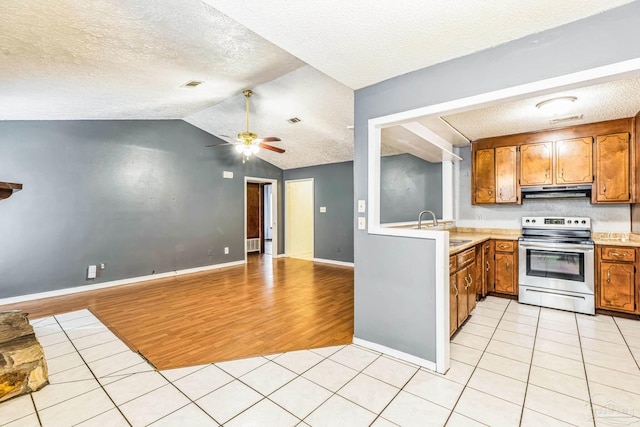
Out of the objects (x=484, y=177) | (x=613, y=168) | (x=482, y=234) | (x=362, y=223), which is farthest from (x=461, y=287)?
(x=613, y=168)

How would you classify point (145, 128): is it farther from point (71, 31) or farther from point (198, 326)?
point (198, 326)

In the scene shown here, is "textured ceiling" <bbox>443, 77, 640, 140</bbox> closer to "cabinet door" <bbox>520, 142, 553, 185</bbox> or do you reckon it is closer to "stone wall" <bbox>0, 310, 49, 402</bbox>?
"cabinet door" <bbox>520, 142, 553, 185</bbox>

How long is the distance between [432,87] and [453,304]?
1.86 m

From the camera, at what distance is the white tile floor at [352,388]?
5.57 feet

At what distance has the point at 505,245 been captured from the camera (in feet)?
12.6

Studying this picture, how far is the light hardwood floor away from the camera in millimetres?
2598

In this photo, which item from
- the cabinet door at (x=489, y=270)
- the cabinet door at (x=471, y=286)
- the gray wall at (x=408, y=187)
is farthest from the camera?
the gray wall at (x=408, y=187)

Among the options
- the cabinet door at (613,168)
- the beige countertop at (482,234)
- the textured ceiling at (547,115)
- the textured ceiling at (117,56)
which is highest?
the textured ceiling at (117,56)

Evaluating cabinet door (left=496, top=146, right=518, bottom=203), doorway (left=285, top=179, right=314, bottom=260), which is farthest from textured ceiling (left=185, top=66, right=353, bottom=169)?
cabinet door (left=496, top=146, right=518, bottom=203)

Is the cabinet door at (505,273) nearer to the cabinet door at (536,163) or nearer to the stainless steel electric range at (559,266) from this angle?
the stainless steel electric range at (559,266)

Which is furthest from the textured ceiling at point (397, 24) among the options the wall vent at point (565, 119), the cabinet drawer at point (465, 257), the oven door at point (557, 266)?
the oven door at point (557, 266)

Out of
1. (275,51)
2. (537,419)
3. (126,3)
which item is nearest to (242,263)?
(275,51)

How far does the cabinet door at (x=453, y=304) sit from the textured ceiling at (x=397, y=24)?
1821 millimetres

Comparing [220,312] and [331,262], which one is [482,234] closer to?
[331,262]
